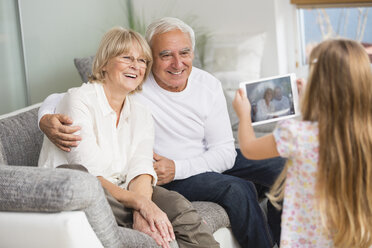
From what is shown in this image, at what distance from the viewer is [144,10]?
429cm

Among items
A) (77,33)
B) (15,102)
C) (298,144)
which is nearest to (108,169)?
(298,144)

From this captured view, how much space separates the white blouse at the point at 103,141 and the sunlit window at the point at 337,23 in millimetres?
1923

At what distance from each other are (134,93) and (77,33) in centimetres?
143

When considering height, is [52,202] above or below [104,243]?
above

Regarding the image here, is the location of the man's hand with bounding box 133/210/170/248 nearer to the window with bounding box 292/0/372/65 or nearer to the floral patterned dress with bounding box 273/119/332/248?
the floral patterned dress with bounding box 273/119/332/248

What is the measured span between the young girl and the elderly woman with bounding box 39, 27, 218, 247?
521 millimetres

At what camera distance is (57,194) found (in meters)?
1.60

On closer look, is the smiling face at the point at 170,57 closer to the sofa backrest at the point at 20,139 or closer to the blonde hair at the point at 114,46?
the blonde hair at the point at 114,46

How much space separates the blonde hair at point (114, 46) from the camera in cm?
226

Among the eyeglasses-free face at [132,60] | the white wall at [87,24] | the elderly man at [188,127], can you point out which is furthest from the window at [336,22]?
the eyeglasses-free face at [132,60]

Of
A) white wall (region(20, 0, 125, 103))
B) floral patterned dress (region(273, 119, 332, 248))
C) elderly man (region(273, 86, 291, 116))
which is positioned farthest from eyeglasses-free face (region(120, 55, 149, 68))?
white wall (region(20, 0, 125, 103))

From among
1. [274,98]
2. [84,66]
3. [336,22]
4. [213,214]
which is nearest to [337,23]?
[336,22]

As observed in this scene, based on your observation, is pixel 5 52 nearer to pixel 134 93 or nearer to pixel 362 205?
pixel 134 93

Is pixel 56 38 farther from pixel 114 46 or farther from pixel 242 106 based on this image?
pixel 242 106
